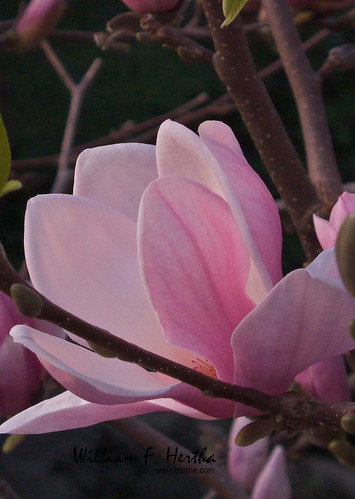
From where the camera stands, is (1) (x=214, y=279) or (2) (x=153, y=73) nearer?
(1) (x=214, y=279)

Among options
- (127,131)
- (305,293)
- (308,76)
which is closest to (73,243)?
(305,293)

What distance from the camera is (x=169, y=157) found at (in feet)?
1.15

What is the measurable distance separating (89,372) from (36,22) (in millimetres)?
855

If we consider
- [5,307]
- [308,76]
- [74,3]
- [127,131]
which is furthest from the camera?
[74,3]

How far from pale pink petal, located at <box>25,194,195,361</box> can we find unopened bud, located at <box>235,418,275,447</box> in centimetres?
5

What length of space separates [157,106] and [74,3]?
75 cm

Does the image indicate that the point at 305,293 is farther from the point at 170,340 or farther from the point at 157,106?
the point at 157,106

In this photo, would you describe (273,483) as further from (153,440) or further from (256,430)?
(256,430)

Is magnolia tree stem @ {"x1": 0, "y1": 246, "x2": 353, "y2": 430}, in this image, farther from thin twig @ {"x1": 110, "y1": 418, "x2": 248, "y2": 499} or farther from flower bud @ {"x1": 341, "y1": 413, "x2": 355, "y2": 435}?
thin twig @ {"x1": 110, "y1": 418, "x2": 248, "y2": 499}

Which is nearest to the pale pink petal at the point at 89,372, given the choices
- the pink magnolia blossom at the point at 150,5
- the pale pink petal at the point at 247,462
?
the pink magnolia blossom at the point at 150,5

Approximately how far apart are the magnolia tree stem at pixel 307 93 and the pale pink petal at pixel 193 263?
32cm

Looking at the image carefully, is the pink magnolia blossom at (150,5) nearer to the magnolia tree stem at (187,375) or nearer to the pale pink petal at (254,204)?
the pale pink petal at (254,204)

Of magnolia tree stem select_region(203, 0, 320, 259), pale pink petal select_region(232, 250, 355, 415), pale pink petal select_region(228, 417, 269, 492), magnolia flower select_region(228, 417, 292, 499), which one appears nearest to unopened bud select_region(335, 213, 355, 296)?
pale pink petal select_region(232, 250, 355, 415)

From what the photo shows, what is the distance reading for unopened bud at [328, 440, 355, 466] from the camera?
556 millimetres
